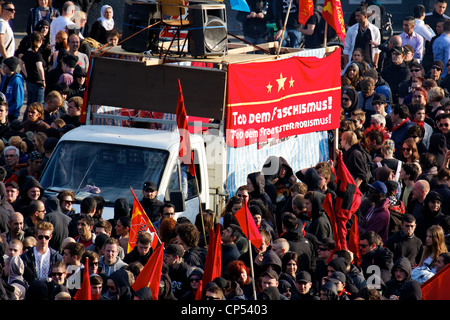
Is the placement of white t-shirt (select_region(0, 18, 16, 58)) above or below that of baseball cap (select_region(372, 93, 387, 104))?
above

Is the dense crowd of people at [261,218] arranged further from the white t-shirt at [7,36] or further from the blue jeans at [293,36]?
the blue jeans at [293,36]

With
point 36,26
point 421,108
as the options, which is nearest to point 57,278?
point 421,108

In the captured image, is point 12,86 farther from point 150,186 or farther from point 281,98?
point 150,186

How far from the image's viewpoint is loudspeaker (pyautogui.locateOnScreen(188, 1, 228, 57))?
14.8 metres

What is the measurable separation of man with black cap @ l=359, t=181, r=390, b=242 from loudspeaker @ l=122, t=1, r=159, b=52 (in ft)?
12.8

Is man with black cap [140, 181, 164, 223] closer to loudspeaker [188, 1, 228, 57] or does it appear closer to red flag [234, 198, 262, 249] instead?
red flag [234, 198, 262, 249]

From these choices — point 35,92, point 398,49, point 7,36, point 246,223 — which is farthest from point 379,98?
point 246,223

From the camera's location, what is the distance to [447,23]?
73.6 feet

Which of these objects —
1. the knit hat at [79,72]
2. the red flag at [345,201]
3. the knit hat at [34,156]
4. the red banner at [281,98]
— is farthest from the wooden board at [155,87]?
the knit hat at [79,72]

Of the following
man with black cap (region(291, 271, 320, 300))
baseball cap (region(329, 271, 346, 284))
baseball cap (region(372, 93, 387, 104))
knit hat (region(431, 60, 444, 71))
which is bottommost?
man with black cap (region(291, 271, 320, 300))

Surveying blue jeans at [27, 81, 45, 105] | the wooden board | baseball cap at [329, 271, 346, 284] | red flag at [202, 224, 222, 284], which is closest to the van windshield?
the wooden board

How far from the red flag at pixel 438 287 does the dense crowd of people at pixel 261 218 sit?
8.6 inches

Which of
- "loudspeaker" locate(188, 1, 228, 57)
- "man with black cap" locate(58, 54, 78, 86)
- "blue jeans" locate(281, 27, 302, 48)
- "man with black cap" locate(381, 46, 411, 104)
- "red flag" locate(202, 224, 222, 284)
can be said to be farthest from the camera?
"blue jeans" locate(281, 27, 302, 48)

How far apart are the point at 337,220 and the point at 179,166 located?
2160 millimetres
